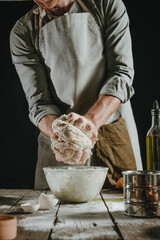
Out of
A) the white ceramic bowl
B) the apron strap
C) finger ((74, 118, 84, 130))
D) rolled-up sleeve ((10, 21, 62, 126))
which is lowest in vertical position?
the white ceramic bowl

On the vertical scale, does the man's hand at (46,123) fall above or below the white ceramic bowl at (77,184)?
above

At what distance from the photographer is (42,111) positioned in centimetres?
183

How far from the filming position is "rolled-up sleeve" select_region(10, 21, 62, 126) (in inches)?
74.5

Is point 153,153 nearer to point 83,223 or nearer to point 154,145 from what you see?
point 154,145

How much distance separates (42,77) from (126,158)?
29.1 inches

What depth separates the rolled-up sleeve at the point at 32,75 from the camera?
74.5 inches

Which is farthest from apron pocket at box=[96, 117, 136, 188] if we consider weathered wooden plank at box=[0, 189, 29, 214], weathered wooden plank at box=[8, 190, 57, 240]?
weathered wooden plank at box=[8, 190, 57, 240]

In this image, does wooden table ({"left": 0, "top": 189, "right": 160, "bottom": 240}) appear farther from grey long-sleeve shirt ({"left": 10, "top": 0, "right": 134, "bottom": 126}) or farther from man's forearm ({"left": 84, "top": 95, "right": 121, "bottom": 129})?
grey long-sleeve shirt ({"left": 10, "top": 0, "right": 134, "bottom": 126})

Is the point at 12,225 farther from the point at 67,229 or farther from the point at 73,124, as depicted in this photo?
the point at 73,124

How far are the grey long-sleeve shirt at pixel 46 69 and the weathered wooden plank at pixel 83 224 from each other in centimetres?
86

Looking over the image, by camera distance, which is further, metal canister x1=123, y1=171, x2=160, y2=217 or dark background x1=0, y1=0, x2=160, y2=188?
dark background x1=0, y1=0, x2=160, y2=188

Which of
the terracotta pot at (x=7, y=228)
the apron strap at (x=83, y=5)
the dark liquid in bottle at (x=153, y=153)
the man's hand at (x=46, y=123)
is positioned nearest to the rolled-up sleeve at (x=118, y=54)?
the apron strap at (x=83, y=5)

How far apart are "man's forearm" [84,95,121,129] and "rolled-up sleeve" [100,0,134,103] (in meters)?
0.03

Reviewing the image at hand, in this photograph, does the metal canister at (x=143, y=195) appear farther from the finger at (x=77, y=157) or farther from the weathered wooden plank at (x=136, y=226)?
the finger at (x=77, y=157)
